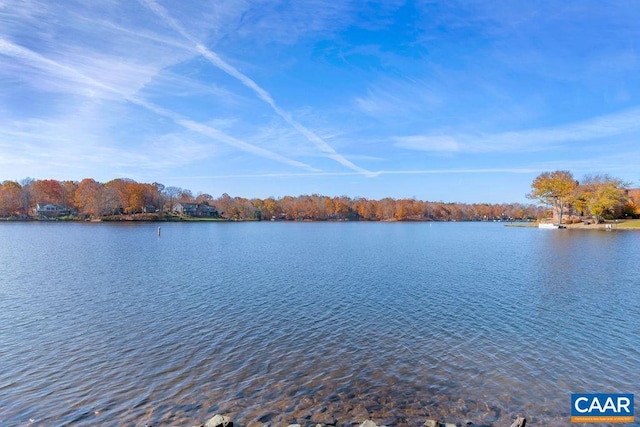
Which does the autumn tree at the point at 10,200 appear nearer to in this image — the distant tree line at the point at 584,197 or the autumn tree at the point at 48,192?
the autumn tree at the point at 48,192

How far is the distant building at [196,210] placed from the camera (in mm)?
168875

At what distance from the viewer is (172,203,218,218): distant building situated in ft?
554

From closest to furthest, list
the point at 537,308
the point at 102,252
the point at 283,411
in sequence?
the point at 283,411, the point at 537,308, the point at 102,252

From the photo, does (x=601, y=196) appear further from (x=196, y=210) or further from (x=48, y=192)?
(x=48, y=192)

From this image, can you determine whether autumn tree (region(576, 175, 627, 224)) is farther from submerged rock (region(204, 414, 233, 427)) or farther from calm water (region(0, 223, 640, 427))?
submerged rock (region(204, 414, 233, 427))

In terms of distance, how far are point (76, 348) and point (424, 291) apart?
1900 centimetres

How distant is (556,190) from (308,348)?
4867 inches

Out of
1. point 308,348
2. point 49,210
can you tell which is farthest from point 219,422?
point 49,210

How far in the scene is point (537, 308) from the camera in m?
18.9

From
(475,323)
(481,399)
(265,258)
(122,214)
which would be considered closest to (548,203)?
(265,258)

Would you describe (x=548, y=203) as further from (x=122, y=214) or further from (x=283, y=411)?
(x=122, y=214)

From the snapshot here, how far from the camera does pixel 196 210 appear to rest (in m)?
175

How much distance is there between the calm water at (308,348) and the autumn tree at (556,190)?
319 ft

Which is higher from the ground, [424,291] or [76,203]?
[76,203]
